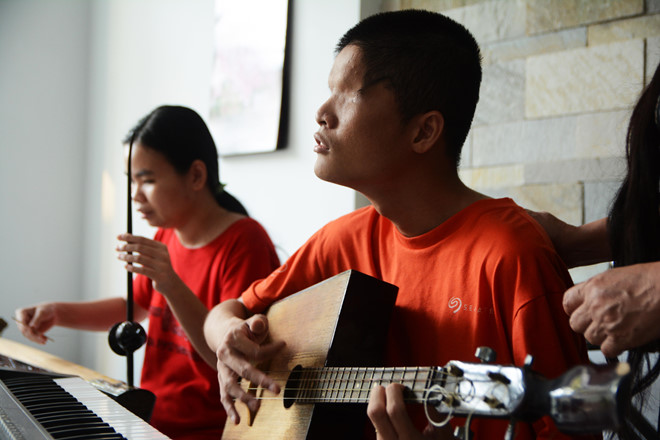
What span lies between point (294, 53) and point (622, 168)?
1344 millimetres

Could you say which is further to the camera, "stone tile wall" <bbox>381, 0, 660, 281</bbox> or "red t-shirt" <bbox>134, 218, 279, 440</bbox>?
"red t-shirt" <bbox>134, 218, 279, 440</bbox>

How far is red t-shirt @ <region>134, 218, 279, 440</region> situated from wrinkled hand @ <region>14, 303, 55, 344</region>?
1.30ft

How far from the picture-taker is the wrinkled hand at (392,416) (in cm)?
86

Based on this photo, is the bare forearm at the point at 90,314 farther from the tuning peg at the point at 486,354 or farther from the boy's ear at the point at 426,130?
the tuning peg at the point at 486,354

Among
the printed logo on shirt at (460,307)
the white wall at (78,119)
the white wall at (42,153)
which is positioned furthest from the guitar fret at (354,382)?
the white wall at (42,153)

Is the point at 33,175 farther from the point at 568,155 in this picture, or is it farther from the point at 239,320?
the point at 568,155

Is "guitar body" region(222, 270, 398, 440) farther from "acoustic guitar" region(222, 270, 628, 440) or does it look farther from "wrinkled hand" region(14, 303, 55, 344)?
"wrinkled hand" region(14, 303, 55, 344)

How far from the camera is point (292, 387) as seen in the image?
115 centimetres

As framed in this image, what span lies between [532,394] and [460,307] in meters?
0.41

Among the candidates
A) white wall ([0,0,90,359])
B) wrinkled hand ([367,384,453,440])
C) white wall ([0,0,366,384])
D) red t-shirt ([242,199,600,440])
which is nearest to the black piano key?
wrinkled hand ([367,384,453,440])

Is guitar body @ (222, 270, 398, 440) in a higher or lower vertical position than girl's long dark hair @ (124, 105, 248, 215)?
lower

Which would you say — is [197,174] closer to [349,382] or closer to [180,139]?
[180,139]

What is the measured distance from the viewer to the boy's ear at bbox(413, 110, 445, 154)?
3.90 feet

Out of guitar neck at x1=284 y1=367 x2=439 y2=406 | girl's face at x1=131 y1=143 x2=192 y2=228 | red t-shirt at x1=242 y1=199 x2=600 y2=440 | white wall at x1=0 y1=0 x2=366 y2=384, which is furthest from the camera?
white wall at x1=0 y1=0 x2=366 y2=384
